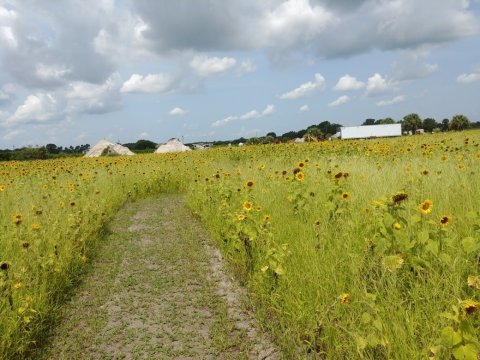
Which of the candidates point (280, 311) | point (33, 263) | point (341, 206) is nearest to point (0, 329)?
point (33, 263)

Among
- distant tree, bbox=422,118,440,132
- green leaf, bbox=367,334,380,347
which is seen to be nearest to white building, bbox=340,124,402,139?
distant tree, bbox=422,118,440,132

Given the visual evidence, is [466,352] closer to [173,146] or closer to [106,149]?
[106,149]

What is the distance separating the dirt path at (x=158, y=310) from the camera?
3391 mm

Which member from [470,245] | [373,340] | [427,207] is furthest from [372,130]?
[373,340]

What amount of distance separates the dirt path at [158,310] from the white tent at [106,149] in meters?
32.8

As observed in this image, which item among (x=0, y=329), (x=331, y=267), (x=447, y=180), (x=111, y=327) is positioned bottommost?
(x=111, y=327)

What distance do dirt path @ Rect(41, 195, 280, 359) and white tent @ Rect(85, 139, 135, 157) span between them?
3284cm

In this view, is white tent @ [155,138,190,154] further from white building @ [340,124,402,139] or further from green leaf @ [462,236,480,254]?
green leaf @ [462,236,480,254]

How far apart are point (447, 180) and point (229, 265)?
319cm

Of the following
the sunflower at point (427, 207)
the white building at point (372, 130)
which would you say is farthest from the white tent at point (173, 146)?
the sunflower at point (427, 207)

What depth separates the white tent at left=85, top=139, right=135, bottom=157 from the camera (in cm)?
3750

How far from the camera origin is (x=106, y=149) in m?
38.0

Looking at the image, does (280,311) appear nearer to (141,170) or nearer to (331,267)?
(331,267)

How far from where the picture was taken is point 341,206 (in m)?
4.84
